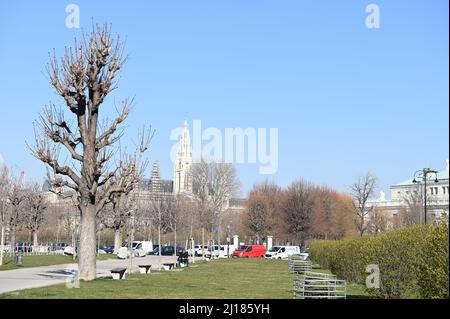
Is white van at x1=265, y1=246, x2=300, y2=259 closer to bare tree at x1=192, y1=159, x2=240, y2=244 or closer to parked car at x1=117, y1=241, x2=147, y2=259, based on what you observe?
bare tree at x1=192, y1=159, x2=240, y2=244

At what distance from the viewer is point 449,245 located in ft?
42.6

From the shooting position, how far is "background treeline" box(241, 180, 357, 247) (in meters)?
79.1

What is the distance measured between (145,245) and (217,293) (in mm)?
54909

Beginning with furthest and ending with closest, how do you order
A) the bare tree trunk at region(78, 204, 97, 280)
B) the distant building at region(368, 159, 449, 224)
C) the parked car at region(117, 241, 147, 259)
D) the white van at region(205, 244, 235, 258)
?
the distant building at region(368, 159, 449, 224) < the white van at region(205, 244, 235, 258) < the parked car at region(117, 241, 147, 259) < the bare tree trunk at region(78, 204, 97, 280)

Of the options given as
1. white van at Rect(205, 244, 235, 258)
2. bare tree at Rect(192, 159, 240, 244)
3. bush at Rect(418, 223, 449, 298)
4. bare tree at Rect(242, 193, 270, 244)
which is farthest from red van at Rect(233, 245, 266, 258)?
bush at Rect(418, 223, 449, 298)

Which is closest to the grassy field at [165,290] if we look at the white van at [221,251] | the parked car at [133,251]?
the parked car at [133,251]

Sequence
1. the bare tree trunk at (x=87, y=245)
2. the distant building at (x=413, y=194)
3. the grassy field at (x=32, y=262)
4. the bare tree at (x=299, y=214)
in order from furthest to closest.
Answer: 1. the distant building at (x=413, y=194)
2. the bare tree at (x=299, y=214)
3. the grassy field at (x=32, y=262)
4. the bare tree trunk at (x=87, y=245)

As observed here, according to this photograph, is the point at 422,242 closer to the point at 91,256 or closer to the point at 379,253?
the point at 379,253

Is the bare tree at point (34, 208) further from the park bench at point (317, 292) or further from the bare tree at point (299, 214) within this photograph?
the park bench at point (317, 292)

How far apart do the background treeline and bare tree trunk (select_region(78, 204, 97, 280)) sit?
55.5 m

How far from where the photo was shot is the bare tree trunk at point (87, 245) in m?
24.9

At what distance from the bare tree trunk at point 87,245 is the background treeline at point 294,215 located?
55527 mm

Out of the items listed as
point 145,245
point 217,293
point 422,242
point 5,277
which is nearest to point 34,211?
point 145,245
